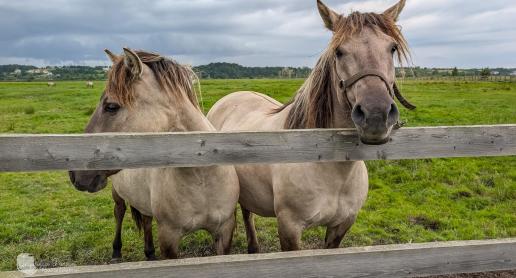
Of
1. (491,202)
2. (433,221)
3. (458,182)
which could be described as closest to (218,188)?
(433,221)

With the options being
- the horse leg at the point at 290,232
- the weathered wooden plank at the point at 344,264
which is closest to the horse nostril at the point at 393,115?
the weathered wooden plank at the point at 344,264

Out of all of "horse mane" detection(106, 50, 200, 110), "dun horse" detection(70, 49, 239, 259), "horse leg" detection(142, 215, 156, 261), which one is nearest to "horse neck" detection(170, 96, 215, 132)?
"dun horse" detection(70, 49, 239, 259)

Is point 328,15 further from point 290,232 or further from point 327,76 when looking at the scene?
point 290,232

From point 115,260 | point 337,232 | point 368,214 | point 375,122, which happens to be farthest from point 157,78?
point 368,214

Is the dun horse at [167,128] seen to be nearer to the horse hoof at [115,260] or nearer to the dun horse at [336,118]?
the dun horse at [336,118]

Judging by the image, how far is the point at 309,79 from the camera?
3371 millimetres

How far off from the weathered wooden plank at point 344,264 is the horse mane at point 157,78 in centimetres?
132

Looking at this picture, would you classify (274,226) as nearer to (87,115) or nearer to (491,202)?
(491,202)

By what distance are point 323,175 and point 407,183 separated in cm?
548

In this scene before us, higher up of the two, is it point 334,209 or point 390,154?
point 390,154

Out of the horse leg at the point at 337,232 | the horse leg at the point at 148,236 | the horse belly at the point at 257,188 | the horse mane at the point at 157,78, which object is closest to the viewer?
the horse mane at the point at 157,78

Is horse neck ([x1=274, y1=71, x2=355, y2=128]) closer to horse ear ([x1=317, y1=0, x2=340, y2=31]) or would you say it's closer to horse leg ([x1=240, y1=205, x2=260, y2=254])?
horse ear ([x1=317, y1=0, x2=340, y2=31])

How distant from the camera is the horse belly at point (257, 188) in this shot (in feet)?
12.5

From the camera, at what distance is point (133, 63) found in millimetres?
3025
